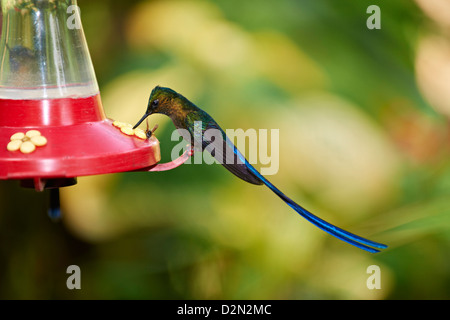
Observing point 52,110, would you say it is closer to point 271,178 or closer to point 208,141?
point 208,141

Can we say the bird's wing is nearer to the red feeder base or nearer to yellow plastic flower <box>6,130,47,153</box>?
the red feeder base

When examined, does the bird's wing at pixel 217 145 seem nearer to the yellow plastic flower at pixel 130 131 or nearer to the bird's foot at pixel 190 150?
the bird's foot at pixel 190 150

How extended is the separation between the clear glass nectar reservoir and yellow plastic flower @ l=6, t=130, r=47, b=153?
28 centimetres

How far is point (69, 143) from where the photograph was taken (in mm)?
1932

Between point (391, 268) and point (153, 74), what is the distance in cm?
205

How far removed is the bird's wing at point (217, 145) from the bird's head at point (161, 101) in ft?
0.31

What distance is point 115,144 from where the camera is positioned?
1985 millimetres

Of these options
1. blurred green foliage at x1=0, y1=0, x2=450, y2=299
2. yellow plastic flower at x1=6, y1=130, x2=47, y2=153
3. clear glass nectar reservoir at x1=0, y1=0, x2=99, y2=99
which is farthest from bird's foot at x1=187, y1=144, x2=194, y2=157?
blurred green foliage at x1=0, y1=0, x2=450, y2=299

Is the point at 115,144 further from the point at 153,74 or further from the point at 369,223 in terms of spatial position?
the point at 369,223

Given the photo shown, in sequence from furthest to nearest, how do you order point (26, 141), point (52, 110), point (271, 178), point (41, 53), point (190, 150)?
point (271, 178)
point (190, 150)
point (41, 53)
point (52, 110)
point (26, 141)

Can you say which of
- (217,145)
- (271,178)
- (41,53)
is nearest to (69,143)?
(41,53)

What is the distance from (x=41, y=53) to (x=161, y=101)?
1.71ft

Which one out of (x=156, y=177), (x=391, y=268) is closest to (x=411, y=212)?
(x=391, y=268)

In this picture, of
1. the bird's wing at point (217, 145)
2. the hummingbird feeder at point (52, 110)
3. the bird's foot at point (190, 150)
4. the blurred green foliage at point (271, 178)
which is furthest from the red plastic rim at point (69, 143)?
the blurred green foliage at point (271, 178)
